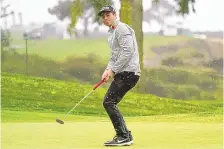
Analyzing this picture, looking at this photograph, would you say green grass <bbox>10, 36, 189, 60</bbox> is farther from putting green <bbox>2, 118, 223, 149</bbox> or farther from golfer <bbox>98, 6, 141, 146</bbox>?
golfer <bbox>98, 6, 141, 146</bbox>

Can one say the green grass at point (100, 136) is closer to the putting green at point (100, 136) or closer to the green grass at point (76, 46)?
the putting green at point (100, 136)

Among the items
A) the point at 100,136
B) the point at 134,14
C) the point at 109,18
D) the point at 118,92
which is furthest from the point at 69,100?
the point at 109,18

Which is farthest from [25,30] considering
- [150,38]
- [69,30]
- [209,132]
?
[209,132]

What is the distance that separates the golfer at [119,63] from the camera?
337 inches

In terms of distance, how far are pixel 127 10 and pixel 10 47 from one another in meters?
14.1

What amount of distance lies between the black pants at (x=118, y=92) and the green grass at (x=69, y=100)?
11136 mm

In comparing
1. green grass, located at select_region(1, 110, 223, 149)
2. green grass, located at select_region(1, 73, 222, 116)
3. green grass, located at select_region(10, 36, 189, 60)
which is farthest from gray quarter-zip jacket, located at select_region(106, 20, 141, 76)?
green grass, located at select_region(10, 36, 189, 60)

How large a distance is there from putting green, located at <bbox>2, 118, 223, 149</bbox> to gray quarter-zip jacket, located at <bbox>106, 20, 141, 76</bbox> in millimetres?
1020

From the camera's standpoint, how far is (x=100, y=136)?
10.1m

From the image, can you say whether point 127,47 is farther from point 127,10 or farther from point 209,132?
point 127,10

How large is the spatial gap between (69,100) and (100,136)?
1269 cm

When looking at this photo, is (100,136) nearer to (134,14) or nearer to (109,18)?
(109,18)

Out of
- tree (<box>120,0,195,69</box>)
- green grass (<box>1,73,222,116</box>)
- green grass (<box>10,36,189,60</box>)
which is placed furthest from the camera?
green grass (<box>10,36,189,60</box>)

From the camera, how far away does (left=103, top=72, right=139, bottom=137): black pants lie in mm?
8695
